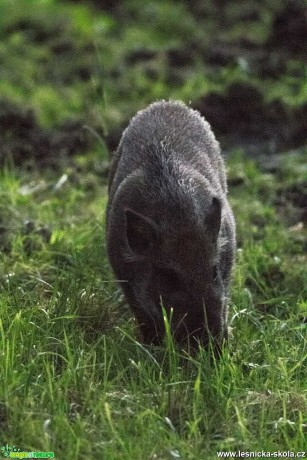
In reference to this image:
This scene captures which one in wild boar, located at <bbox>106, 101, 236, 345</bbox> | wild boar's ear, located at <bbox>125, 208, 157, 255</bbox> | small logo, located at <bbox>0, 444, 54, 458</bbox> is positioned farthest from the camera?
wild boar's ear, located at <bbox>125, 208, 157, 255</bbox>

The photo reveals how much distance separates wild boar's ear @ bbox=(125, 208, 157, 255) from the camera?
5914mm

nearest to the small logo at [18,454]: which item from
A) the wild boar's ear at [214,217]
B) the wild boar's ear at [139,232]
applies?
the wild boar's ear at [139,232]

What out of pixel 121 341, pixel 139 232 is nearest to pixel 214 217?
pixel 139 232

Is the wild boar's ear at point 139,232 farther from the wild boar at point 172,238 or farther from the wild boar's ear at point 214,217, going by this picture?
the wild boar's ear at point 214,217

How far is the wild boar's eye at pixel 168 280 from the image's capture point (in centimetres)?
577

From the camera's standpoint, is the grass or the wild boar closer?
the grass

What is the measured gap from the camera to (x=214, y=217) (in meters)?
5.98

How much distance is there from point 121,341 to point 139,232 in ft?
2.06

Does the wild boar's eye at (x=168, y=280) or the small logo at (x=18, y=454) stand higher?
the wild boar's eye at (x=168, y=280)

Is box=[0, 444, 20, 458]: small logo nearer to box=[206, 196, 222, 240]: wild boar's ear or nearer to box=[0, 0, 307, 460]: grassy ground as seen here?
box=[0, 0, 307, 460]: grassy ground

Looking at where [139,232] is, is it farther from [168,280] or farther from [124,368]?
[124,368]

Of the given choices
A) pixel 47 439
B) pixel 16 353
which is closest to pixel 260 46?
pixel 16 353

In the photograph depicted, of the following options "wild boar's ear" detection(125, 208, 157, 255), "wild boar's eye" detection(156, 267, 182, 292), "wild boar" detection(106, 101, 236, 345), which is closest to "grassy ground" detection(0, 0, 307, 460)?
"wild boar" detection(106, 101, 236, 345)

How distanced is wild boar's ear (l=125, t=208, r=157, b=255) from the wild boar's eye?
189 mm
